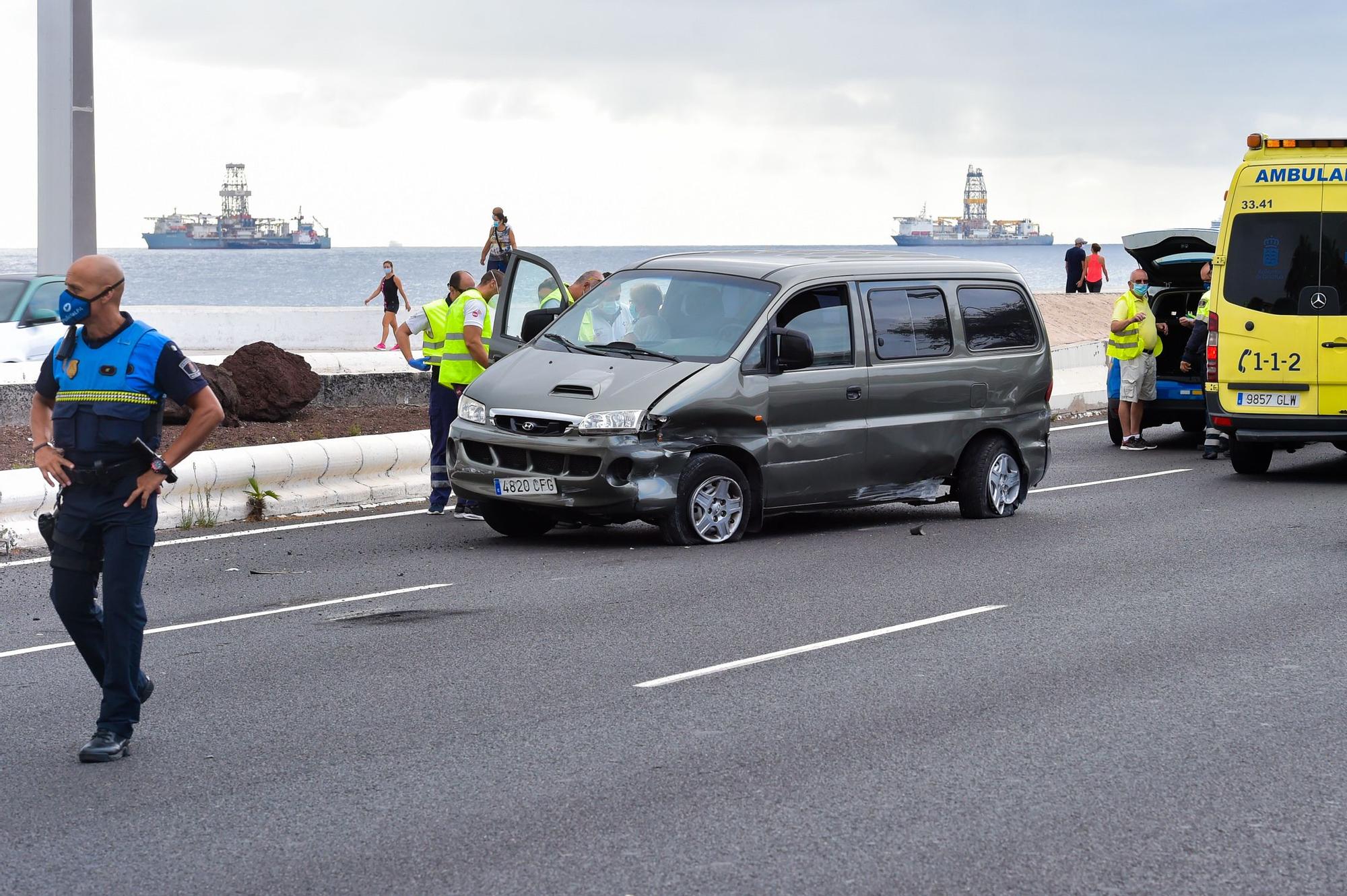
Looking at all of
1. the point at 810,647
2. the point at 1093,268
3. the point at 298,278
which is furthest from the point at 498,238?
the point at 298,278

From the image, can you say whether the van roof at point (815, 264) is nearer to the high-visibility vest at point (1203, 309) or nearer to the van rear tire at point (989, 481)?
the van rear tire at point (989, 481)

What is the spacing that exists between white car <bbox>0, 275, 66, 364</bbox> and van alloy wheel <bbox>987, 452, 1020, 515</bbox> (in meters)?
9.84

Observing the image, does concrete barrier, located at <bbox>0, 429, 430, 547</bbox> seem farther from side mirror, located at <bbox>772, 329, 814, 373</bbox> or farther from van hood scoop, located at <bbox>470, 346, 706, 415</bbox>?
side mirror, located at <bbox>772, 329, 814, 373</bbox>

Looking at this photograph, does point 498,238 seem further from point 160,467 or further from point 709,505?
point 160,467

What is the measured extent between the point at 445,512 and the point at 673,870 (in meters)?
8.64

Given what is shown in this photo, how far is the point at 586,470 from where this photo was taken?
1093cm


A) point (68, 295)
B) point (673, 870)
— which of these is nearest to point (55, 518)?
point (68, 295)

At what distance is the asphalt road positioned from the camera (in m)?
5.11

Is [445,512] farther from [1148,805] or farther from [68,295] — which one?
[1148,805]

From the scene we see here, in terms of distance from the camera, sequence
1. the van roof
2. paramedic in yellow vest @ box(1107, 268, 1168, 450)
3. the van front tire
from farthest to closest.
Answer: paramedic in yellow vest @ box(1107, 268, 1168, 450), the van roof, the van front tire

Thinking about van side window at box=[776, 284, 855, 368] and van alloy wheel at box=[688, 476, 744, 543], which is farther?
van side window at box=[776, 284, 855, 368]

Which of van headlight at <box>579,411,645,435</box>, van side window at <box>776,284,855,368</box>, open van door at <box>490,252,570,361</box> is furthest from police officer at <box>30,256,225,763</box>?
open van door at <box>490,252,570,361</box>

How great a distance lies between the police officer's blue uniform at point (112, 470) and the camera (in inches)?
240

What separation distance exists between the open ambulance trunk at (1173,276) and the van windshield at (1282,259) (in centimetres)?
264
